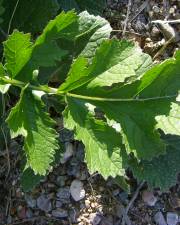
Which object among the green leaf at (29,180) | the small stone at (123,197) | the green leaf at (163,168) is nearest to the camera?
the green leaf at (29,180)

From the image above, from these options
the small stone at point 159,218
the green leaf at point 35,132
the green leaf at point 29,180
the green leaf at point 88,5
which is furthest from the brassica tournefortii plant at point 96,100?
the small stone at point 159,218

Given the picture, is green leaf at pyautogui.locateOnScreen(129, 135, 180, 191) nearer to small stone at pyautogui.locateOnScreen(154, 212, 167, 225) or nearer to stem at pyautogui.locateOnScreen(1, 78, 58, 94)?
small stone at pyautogui.locateOnScreen(154, 212, 167, 225)

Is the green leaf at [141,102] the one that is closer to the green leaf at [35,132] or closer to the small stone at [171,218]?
the green leaf at [35,132]

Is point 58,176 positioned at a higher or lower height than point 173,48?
lower

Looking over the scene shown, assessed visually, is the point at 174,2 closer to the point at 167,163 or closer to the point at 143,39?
the point at 143,39

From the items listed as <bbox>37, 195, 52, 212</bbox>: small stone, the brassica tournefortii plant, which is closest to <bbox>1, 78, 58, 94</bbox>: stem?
the brassica tournefortii plant

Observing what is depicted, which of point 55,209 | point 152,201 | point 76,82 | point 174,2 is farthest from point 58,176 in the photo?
point 174,2
